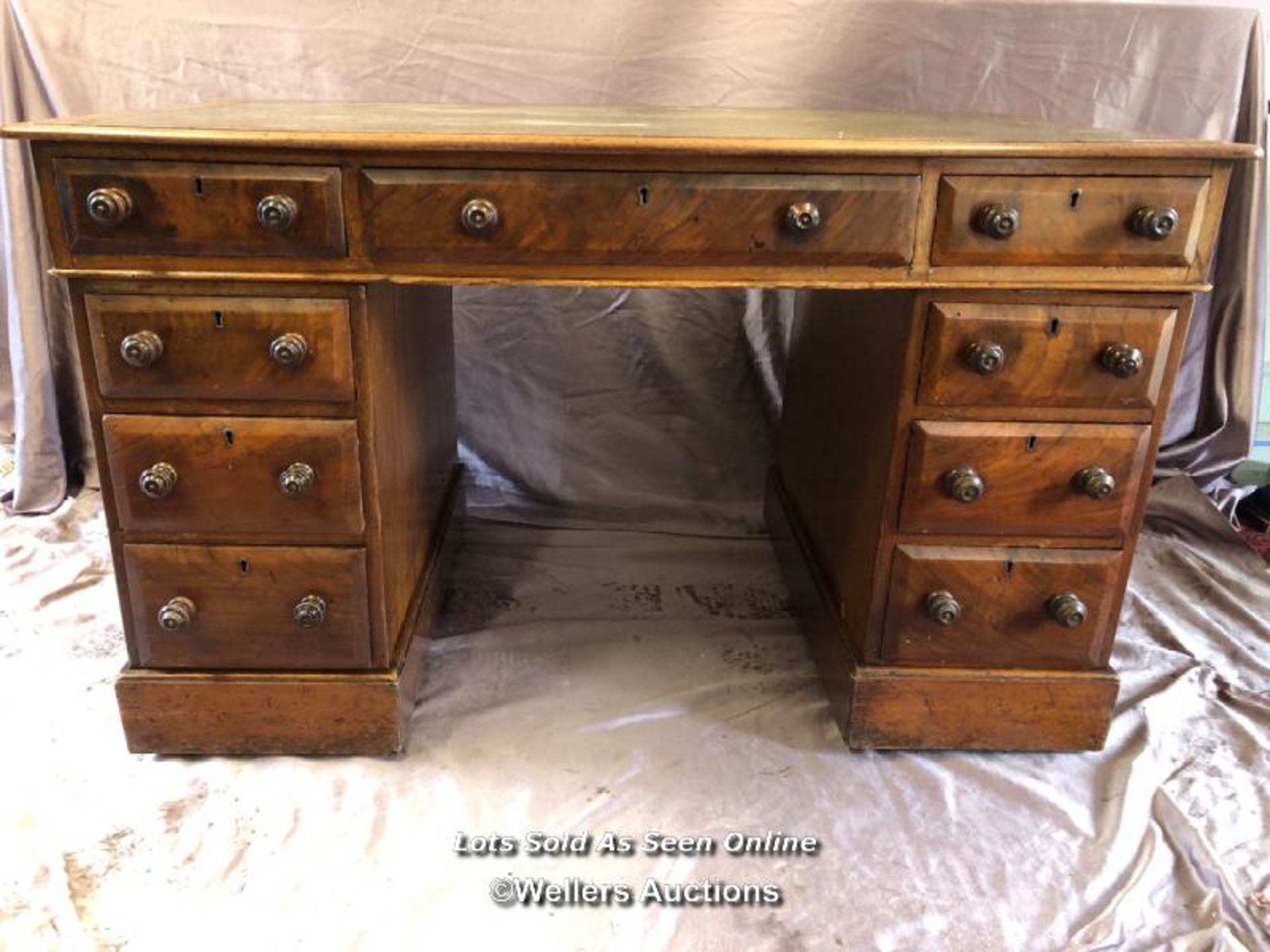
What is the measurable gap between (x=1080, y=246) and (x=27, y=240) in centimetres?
197

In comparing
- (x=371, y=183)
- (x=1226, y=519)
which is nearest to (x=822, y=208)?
(x=371, y=183)

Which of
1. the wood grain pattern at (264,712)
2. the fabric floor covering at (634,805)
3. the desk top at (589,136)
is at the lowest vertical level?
the fabric floor covering at (634,805)

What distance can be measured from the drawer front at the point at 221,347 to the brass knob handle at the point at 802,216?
554 mm

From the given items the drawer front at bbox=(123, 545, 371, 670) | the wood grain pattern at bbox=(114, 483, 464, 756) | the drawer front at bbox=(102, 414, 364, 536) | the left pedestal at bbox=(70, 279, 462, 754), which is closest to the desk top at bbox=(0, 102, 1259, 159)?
the left pedestal at bbox=(70, 279, 462, 754)

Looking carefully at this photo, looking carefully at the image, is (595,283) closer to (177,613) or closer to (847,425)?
(847,425)

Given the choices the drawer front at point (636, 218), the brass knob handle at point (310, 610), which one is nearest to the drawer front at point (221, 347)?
the drawer front at point (636, 218)

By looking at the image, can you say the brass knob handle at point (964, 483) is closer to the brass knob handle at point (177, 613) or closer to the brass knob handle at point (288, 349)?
the brass knob handle at point (288, 349)

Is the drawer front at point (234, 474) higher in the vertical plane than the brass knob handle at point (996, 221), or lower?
lower

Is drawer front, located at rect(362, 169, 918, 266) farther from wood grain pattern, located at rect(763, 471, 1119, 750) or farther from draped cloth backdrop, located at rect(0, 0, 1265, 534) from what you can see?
draped cloth backdrop, located at rect(0, 0, 1265, 534)

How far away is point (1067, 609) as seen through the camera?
4.50 feet

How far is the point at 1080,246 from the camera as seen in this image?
1220 mm

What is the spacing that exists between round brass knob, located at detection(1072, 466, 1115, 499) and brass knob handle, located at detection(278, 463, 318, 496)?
1.02 m

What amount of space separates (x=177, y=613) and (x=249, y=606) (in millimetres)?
91

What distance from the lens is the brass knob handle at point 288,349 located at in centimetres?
120
